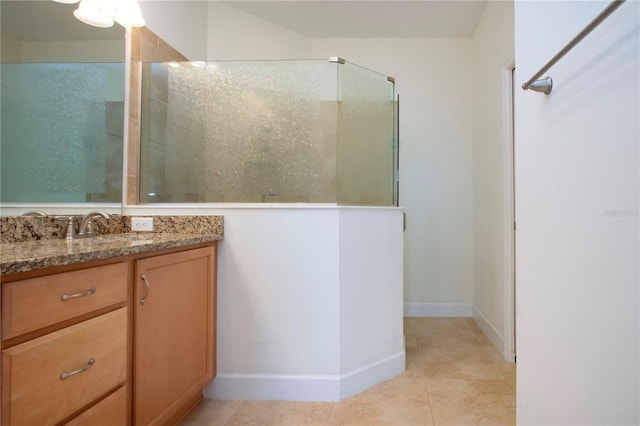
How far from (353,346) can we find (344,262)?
0.49 m

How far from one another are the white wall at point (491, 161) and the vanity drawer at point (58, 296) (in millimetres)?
2380

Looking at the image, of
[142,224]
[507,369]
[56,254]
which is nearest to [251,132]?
[142,224]

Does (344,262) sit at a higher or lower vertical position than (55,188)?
lower

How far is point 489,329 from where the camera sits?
2.56 m

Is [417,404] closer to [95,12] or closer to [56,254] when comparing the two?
[56,254]

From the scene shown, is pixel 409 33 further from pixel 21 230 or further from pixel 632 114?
pixel 21 230

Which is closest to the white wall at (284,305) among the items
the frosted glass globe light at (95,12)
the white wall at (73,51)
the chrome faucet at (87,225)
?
the chrome faucet at (87,225)

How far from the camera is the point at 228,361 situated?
1732mm

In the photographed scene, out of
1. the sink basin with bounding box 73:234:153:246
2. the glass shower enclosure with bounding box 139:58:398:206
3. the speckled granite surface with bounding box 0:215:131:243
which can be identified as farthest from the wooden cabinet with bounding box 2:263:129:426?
the glass shower enclosure with bounding box 139:58:398:206

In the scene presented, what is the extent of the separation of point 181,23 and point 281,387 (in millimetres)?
2568

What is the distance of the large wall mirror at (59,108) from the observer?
1198mm

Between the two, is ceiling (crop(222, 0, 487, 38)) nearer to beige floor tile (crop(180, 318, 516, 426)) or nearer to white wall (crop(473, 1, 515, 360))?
white wall (crop(473, 1, 515, 360))

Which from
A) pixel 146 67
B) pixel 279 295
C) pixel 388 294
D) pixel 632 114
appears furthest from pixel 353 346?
pixel 146 67

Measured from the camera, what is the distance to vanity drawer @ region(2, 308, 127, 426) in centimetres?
74
